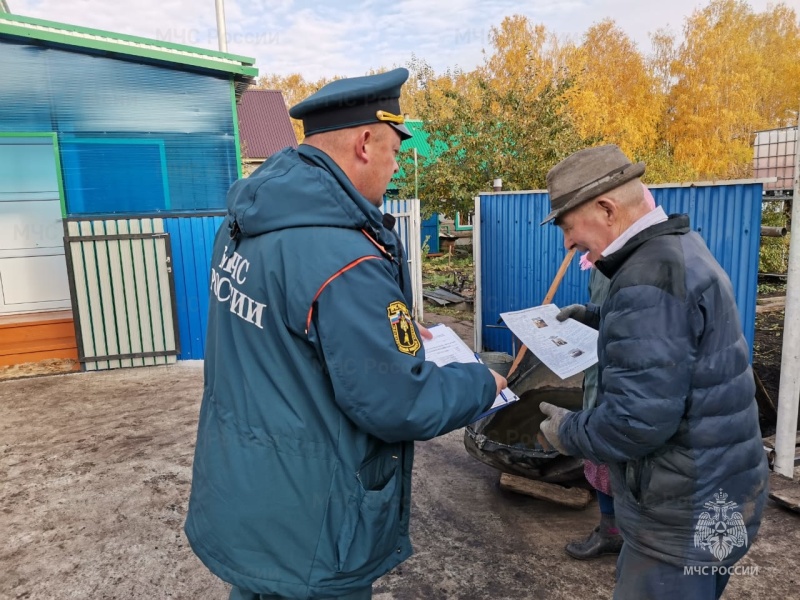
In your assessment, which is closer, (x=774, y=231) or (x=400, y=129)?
(x=400, y=129)

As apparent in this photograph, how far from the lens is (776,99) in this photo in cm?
3419

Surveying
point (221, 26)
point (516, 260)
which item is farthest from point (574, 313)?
point (221, 26)

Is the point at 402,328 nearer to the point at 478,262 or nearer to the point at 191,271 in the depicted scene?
the point at 478,262

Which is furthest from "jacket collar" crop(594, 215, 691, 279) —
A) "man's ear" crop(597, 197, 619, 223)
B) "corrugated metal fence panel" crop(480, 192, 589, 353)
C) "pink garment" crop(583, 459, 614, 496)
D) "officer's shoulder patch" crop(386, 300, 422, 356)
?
"corrugated metal fence panel" crop(480, 192, 589, 353)

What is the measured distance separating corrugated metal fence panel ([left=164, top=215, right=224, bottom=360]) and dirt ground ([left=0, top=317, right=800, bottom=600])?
6.50ft

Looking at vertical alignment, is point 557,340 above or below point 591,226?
below

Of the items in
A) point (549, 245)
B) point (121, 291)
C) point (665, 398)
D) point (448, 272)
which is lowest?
point (448, 272)

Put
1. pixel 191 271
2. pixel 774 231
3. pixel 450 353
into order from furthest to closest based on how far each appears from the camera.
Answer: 1. pixel 191 271
2. pixel 774 231
3. pixel 450 353

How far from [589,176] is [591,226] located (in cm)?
15

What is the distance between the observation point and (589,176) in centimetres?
163

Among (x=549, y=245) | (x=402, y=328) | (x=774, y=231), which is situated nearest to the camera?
(x=402, y=328)

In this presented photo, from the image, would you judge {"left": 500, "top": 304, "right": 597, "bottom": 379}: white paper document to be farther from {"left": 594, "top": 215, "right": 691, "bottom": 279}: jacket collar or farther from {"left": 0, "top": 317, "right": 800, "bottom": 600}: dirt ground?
{"left": 0, "top": 317, "right": 800, "bottom": 600}: dirt ground

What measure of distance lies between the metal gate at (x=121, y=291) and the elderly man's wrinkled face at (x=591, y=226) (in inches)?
235

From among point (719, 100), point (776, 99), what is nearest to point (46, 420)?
point (719, 100)
